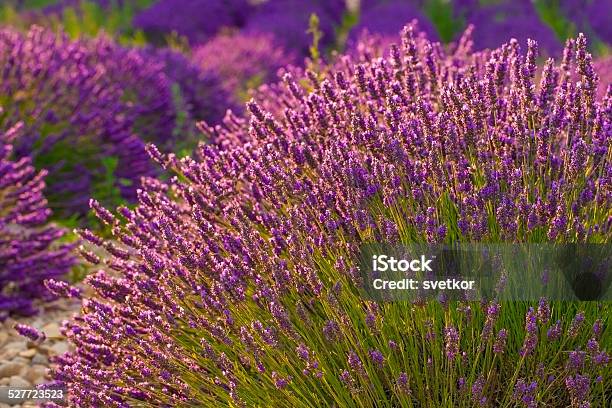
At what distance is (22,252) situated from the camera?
14.3 ft

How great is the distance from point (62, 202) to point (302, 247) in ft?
11.0

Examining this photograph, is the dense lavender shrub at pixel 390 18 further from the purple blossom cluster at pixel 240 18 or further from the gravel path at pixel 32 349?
the gravel path at pixel 32 349

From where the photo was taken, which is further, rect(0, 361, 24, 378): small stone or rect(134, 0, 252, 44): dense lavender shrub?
rect(134, 0, 252, 44): dense lavender shrub

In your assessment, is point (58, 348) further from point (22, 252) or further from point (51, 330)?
point (22, 252)

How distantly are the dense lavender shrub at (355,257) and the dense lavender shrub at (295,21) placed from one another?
8252 millimetres

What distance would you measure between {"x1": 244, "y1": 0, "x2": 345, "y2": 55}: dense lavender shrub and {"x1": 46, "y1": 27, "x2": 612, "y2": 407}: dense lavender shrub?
825cm

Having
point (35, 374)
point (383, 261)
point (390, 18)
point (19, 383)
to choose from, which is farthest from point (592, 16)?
point (383, 261)

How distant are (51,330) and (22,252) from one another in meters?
0.41

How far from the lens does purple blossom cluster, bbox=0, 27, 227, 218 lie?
18.1 feet

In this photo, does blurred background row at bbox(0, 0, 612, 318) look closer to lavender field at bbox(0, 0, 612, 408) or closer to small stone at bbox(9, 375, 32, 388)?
small stone at bbox(9, 375, 32, 388)

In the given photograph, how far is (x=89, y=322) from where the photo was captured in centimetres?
277

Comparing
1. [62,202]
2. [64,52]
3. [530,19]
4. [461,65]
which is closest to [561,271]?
[461,65]

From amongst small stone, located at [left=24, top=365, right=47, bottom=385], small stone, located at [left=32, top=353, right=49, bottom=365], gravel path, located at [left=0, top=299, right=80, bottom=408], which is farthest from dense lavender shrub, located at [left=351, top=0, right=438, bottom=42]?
small stone, located at [left=24, top=365, right=47, bottom=385]

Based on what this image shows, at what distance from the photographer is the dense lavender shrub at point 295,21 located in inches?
474
